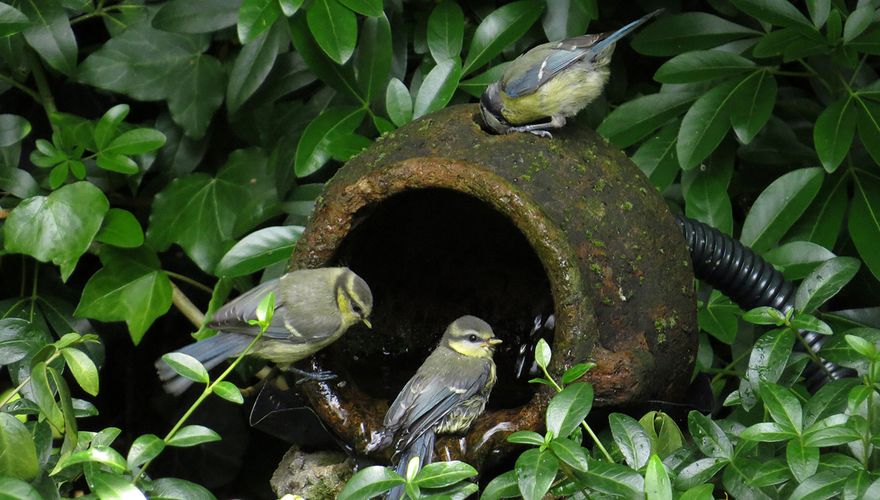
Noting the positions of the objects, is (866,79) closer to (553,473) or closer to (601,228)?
(601,228)

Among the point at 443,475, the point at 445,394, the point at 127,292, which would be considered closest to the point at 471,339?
the point at 445,394

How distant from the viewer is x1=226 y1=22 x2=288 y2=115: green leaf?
9.91 ft

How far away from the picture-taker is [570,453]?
65.0 inches

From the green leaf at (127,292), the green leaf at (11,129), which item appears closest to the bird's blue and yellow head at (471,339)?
the green leaf at (127,292)

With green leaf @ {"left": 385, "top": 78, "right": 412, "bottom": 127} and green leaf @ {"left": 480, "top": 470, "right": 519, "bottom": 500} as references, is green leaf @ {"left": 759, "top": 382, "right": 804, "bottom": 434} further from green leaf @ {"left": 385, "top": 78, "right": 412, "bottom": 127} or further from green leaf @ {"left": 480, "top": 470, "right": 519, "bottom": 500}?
green leaf @ {"left": 385, "top": 78, "right": 412, "bottom": 127}

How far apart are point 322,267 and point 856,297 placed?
157 centimetres

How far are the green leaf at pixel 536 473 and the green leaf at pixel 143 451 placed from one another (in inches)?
21.3

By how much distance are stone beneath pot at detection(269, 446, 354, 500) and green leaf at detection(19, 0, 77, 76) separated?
4.35ft

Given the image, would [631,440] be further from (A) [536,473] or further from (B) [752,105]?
(B) [752,105]

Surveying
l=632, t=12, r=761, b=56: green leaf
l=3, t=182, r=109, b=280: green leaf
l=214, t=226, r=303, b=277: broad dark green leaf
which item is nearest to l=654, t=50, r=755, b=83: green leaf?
l=632, t=12, r=761, b=56: green leaf

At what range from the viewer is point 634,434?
1.84m

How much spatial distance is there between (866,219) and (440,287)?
3.50 feet

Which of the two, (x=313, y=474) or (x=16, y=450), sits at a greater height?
A: (x=16, y=450)

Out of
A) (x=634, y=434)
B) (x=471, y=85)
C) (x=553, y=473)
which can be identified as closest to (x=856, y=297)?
(x=471, y=85)
